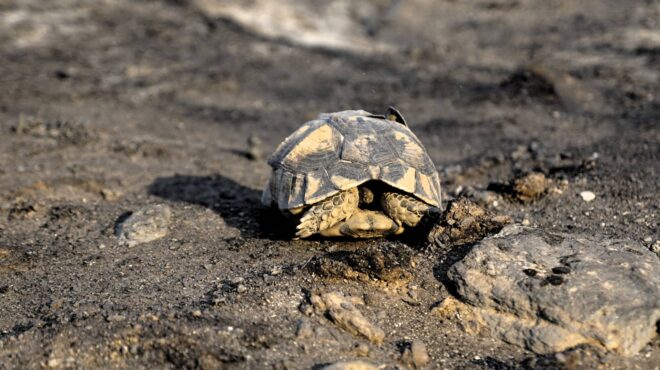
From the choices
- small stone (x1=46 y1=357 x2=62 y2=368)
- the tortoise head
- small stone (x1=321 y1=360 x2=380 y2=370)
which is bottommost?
small stone (x1=46 y1=357 x2=62 y2=368)

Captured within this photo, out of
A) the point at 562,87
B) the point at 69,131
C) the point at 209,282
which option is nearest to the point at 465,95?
the point at 562,87

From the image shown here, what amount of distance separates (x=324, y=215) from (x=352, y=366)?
4.33 feet

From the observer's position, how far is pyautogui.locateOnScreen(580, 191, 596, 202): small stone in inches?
209

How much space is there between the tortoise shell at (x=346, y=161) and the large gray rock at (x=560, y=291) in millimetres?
737

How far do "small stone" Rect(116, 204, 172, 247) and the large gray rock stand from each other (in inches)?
87.8

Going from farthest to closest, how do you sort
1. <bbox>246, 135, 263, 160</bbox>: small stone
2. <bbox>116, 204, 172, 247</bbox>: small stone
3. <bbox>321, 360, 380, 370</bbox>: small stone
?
<bbox>246, 135, 263, 160</bbox>: small stone → <bbox>116, 204, 172, 247</bbox>: small stone → <bbox>321, 360, 380, 370</bbox>: small stone

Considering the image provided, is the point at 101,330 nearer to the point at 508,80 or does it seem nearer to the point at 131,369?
the point at 131,369

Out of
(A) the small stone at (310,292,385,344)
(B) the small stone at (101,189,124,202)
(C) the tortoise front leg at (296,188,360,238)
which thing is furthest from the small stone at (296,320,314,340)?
(B) the small stone at (101,189,124,202)

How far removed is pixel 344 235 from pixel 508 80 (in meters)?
6.56

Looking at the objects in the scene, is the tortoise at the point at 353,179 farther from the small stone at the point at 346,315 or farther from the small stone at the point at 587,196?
the small stone at the point at 587,196

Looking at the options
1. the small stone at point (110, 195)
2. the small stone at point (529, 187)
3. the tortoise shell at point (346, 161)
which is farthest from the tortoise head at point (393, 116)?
the small stone at point (110, 195)

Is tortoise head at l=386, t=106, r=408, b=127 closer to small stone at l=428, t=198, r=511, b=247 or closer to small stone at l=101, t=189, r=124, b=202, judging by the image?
small stone at l=428, t=198, r=511, b=247

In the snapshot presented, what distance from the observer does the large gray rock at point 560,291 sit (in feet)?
11.2

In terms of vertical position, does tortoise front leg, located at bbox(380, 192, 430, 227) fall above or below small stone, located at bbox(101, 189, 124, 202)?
above
